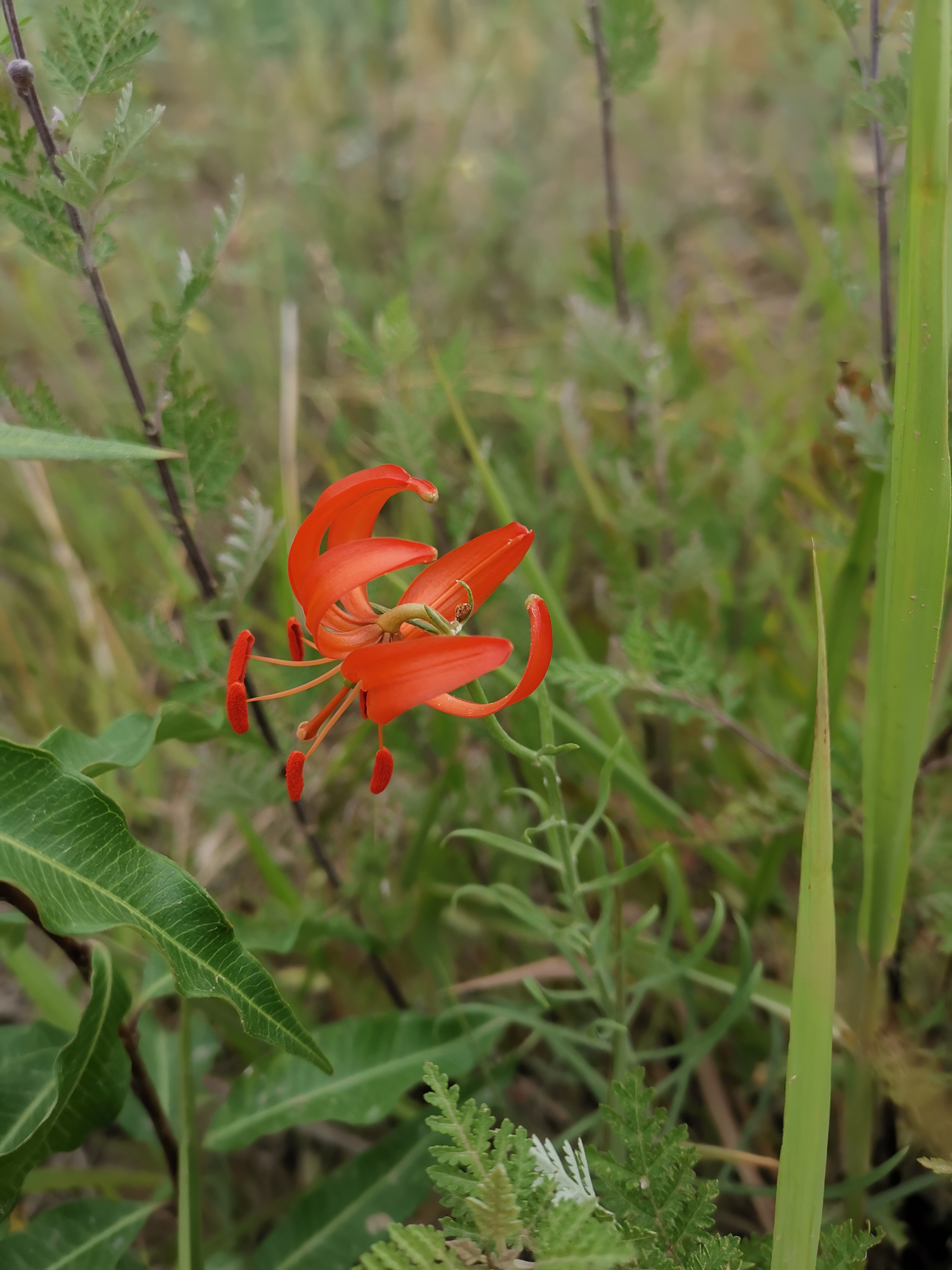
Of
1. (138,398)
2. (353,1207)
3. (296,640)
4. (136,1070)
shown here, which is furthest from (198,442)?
(353,1207)

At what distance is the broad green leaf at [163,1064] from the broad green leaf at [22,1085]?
13cm

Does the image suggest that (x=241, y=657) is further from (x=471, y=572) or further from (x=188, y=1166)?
(x=188, y=1166)

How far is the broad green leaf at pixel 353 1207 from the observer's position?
3.08 ft

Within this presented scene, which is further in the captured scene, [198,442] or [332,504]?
[198,442]

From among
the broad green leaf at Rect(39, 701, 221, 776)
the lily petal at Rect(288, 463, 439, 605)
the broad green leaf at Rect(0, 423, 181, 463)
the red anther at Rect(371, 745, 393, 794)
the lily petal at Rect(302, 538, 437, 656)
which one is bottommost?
the broad green leaf at Rect(39, 701, 221, 776)

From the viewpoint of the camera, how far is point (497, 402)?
205 centimetres

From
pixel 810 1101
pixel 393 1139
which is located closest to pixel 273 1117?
pixel 393 1139

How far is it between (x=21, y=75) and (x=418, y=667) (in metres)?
0.59

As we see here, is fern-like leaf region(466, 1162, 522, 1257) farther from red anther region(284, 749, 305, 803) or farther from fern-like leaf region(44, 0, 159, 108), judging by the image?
fern-like leaf region(44, 0, 159, 108)

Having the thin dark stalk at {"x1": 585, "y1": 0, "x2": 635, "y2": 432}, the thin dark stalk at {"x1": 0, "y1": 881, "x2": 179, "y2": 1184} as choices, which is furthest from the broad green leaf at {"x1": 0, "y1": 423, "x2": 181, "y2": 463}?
the thin dark stalk at {"x1": 585, "y1": 0, "x2": 635, "y2": 432}

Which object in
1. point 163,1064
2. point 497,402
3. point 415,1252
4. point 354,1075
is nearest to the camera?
point 415,1252

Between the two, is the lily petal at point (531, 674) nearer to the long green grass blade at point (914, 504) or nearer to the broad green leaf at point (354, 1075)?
the long green grass blade at point (914, 504)

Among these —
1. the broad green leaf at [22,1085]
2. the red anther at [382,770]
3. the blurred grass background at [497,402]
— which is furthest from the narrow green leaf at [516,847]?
the broad green leaf at [22,1085]

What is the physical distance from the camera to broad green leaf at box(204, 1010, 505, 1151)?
920mm
